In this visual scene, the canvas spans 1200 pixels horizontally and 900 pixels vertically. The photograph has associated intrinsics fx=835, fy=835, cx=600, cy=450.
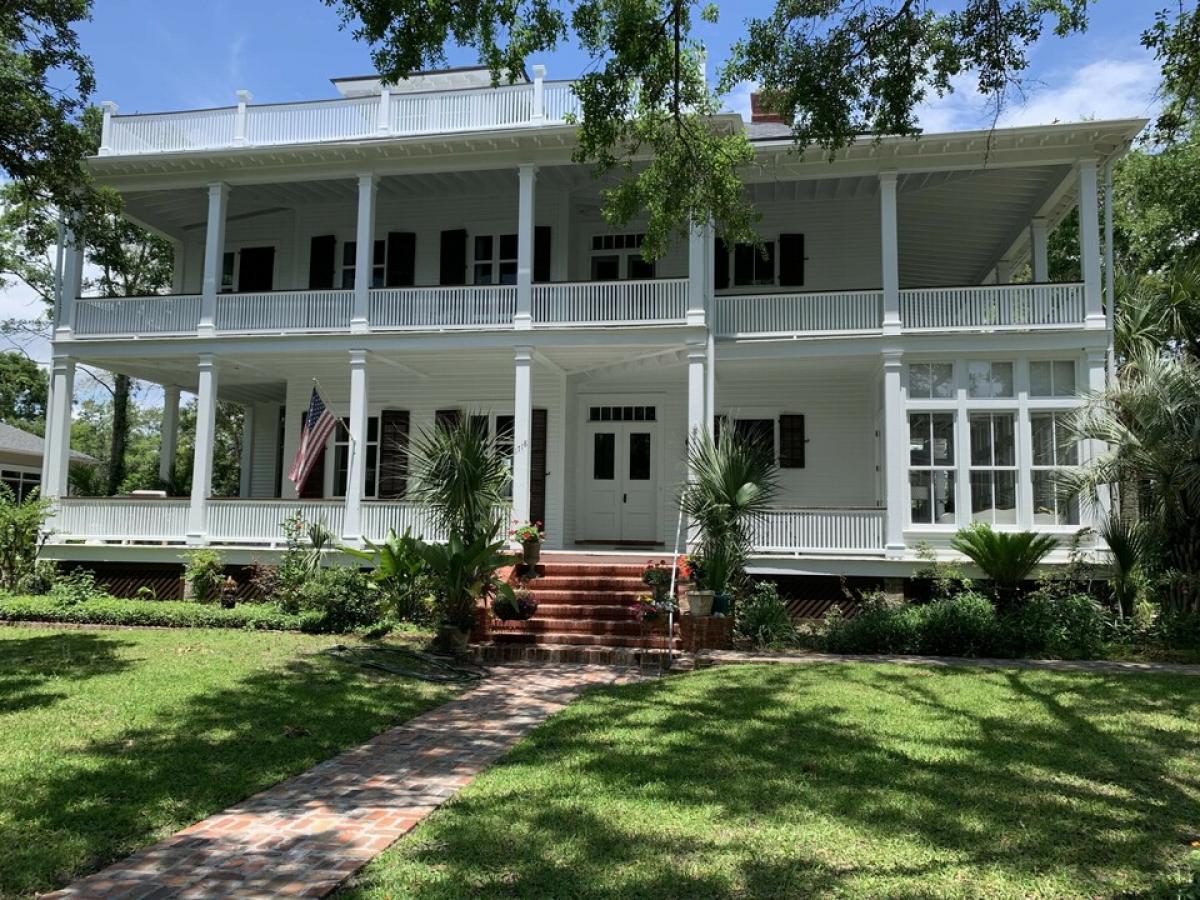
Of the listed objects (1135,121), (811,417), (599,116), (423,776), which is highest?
(1135,121)

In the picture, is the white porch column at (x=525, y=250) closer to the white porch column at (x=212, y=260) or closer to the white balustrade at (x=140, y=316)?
the white porch column at (x=212, y=260)

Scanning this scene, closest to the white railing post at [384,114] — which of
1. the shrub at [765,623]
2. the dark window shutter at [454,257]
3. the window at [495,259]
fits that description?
the dark window shutter at [454,257]

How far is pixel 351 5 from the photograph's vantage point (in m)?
7.69

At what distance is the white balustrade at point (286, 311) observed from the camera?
1484 cm

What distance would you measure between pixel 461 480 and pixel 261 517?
17.8 feet

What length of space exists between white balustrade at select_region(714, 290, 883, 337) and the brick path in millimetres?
8479

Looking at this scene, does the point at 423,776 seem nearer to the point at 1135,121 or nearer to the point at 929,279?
the point at 1135,121

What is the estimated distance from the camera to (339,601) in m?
12.0

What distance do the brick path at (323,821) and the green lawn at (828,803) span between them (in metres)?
0.23

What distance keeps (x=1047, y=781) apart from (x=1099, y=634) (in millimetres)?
6252

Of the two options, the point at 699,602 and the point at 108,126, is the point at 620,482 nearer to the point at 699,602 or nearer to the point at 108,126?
the point at 699,602

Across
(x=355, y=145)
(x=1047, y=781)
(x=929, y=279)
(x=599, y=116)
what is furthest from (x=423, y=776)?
(x=929, y=279)

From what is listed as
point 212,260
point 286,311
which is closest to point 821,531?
point 286,311

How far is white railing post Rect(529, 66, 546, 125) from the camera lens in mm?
13969
